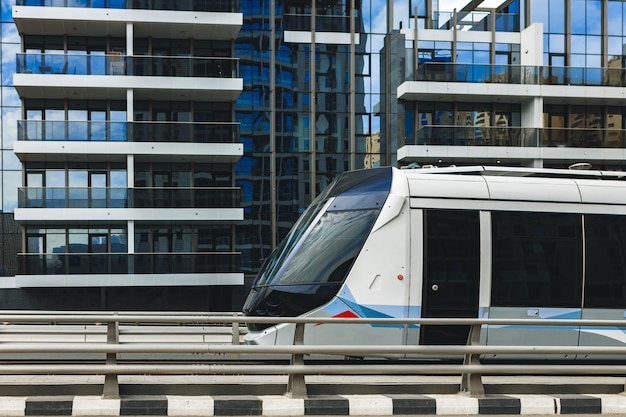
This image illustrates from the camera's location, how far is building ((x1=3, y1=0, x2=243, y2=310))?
119 ft

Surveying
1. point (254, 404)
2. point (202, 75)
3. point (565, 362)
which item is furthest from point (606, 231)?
point (202, 75)

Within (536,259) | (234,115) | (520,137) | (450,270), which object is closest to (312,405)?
(450,270)

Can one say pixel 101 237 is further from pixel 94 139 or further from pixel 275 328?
pixel 275 328

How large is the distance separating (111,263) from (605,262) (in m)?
26.4

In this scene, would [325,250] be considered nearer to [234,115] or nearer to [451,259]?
[451,259]

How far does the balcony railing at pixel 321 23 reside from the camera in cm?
4100

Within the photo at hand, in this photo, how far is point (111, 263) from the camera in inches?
1409

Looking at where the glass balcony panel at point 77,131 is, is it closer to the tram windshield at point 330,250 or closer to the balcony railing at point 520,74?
the balcony railing at point 520,74

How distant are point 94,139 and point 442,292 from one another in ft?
91.1

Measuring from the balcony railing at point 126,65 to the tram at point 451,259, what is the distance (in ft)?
84.0

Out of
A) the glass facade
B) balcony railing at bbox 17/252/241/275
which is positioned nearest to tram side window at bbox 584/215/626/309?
balcony railing at bbox 17/252/241/275

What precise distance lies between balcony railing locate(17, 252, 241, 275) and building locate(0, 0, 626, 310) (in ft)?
0.22

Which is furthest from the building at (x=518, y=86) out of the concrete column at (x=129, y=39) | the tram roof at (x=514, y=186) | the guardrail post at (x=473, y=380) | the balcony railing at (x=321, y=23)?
the guardrail post at (x=473, y=380)

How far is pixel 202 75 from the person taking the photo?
37688mm
